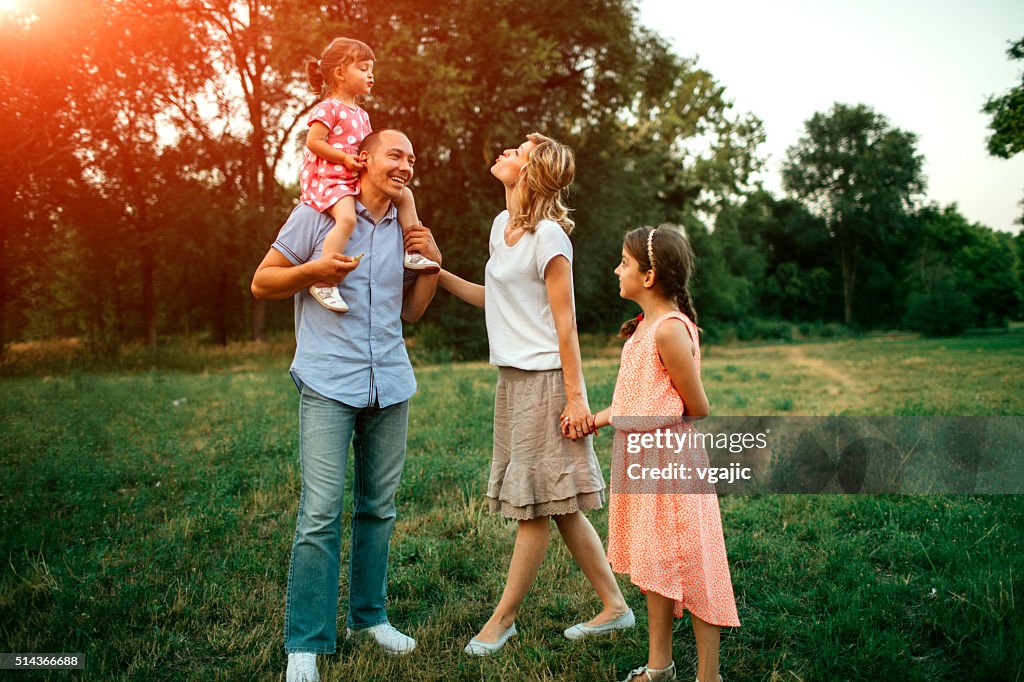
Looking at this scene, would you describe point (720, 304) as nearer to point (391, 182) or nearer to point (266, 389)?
point (266, 389)

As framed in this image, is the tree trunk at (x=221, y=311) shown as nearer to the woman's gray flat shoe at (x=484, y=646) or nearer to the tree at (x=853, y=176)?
the woman's gray flat shoe at (x=484, y=646)

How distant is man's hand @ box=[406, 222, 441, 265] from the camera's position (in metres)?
3.41

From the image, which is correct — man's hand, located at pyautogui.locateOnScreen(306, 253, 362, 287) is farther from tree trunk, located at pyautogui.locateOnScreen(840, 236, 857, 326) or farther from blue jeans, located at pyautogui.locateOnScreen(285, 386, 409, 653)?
tree trunk, located at pyautogui.locateOnScreen(840, 236, 857, 326)

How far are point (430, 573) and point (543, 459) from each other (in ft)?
4.55

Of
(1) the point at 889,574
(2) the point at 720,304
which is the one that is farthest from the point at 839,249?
(1) the point at 889,574

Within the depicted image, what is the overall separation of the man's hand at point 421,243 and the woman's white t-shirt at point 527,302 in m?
0.31

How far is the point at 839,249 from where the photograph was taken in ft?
158

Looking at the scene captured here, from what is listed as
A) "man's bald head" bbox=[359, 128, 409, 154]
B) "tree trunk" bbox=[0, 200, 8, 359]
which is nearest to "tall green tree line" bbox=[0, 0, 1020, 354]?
"tree trunk" bbox=[0, 200, 8, 359]

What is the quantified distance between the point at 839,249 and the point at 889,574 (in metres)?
48.3

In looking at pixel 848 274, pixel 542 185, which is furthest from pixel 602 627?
pixel 848 274

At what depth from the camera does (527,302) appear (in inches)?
129

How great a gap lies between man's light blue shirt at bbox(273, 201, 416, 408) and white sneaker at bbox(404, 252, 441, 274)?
2.7 inches

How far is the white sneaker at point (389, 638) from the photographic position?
11.1 ft

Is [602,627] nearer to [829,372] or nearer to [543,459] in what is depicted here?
[543,459]
